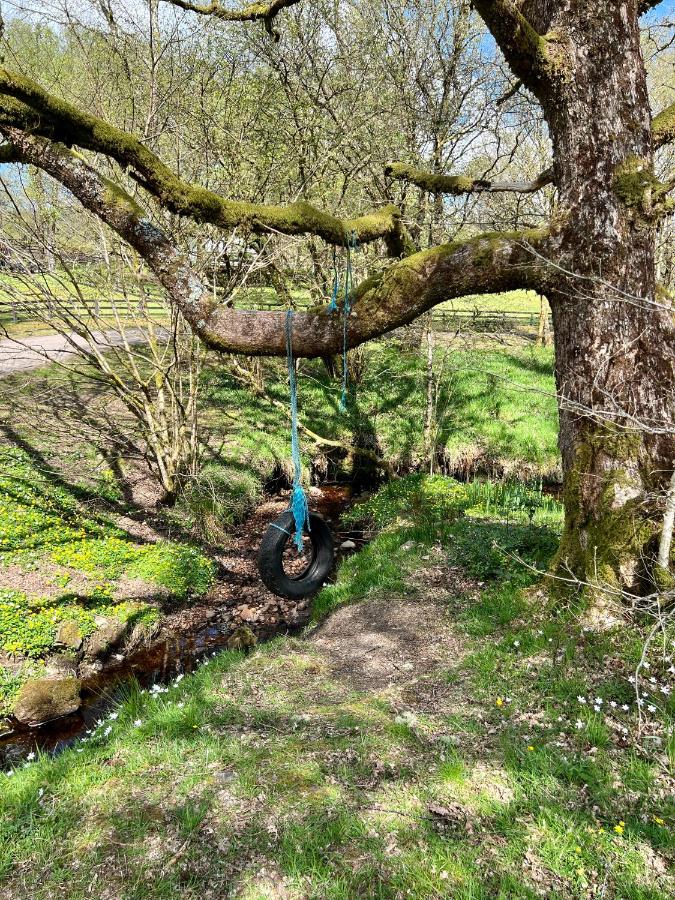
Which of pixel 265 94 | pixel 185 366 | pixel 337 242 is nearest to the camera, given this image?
pixel 337 242

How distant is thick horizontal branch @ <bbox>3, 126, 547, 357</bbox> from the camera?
402 cm

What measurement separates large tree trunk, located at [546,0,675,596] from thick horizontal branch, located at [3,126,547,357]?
384 millimetres

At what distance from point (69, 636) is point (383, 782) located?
16.3ft

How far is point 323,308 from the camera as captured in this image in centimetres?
422

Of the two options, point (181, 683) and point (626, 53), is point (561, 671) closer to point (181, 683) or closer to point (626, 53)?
point (181, 683)

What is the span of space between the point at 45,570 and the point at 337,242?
6.04 metres

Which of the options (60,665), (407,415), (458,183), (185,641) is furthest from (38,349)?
(458,183)

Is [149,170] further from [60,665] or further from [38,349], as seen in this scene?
[38,349]

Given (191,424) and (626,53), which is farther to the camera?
(191,424)

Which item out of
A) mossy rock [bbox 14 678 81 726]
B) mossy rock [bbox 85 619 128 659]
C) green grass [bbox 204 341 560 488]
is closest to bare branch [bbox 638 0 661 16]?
green grass [bbox 204 341 560 488]

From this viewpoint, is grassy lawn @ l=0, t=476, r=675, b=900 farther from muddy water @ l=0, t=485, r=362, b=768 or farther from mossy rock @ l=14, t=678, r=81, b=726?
mossy rock @ l=14, t=678, r=81, b=726

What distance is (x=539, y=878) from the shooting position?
2.47m

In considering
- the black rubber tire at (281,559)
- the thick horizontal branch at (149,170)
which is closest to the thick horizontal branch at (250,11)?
the thick horizontal branch at (149,170)

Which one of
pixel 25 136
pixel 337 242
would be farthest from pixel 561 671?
pixel 25 136
